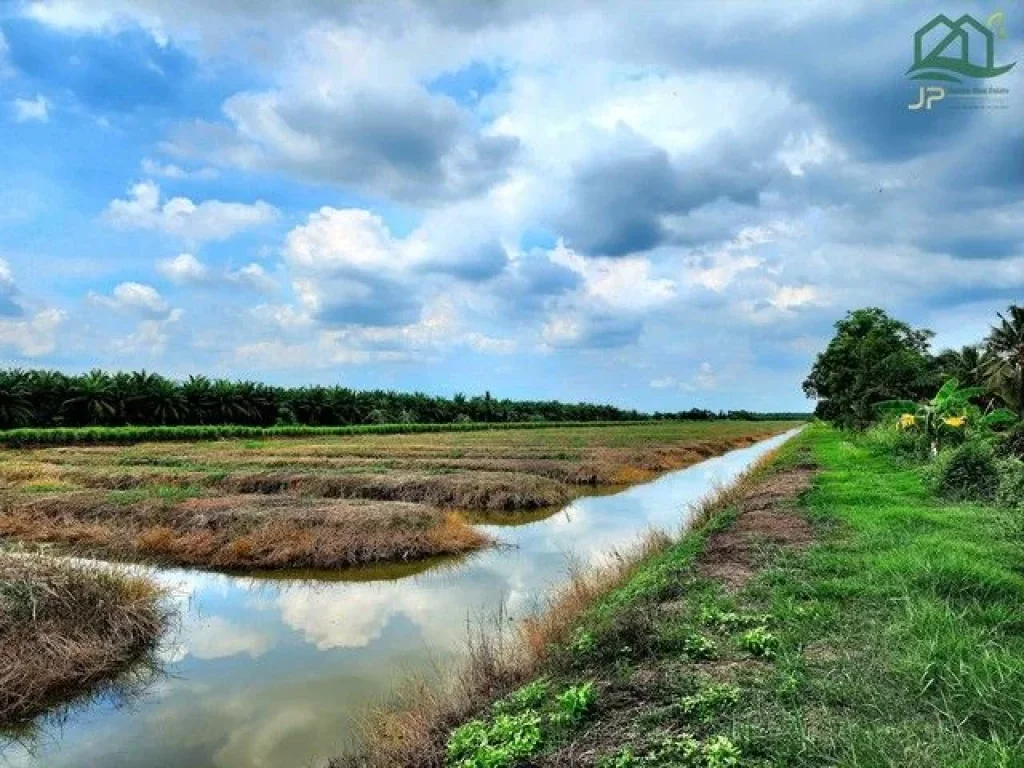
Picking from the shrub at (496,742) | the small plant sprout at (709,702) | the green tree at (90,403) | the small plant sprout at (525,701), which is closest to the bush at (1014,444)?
the small plant sprout at (709,702)

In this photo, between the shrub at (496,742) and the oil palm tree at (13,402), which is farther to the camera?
the oil palm tree at (13,402)

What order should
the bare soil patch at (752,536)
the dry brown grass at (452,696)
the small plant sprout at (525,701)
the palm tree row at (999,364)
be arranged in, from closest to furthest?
the dry brown grass at (452,696) → the small plant sprout at (525,701) → the bare soil patch at (752,536) → the palm tree row at (999,364)

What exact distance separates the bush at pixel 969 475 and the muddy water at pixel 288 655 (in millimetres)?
5793

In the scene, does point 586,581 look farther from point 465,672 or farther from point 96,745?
point 96,745

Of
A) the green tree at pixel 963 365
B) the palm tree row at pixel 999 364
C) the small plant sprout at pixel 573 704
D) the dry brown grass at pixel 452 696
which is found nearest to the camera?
the small plant sprout at pixel 573 704

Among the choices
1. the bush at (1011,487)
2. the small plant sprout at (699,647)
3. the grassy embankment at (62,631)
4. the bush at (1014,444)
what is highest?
the bush at (1014,444)

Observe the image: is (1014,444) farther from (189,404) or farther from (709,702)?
(189,404)

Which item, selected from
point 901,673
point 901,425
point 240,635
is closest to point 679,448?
point 901,425

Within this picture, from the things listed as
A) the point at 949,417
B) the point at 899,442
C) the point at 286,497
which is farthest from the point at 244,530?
the point at 899,442

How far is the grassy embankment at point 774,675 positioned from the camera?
4121 mm

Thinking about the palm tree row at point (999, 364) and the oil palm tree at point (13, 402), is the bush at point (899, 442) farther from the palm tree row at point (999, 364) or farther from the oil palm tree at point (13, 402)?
the oil palm tree at point (13, 402)

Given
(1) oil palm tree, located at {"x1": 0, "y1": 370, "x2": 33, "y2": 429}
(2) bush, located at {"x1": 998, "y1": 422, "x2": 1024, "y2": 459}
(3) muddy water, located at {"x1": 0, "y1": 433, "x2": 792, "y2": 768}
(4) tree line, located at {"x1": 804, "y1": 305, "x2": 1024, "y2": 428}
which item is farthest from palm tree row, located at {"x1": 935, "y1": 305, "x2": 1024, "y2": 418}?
(1) oil palm tree, located at {"x1": 0, "y1": 370, "x2": 33, "y2": 429}

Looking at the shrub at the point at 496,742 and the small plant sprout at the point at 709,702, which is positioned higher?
the small plant sprout at the point at 709,702

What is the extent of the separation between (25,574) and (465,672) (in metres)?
4.84
